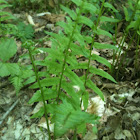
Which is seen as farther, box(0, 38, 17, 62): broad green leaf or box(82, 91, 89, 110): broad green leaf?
box(82, 91, 89, 110): broad green leaf

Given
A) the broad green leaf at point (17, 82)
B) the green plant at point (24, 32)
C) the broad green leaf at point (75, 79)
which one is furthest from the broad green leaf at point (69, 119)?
the green plant at point (24, 32)

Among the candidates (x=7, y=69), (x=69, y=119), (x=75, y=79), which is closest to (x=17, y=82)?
(x=7, y=69)

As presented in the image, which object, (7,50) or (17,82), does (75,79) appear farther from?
(17,82)

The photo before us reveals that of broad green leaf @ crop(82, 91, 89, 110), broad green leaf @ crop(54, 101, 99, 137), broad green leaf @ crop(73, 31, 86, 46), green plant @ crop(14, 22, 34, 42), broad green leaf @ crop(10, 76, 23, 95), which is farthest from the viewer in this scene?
green plant @ crop(14, 22, 34, 42)

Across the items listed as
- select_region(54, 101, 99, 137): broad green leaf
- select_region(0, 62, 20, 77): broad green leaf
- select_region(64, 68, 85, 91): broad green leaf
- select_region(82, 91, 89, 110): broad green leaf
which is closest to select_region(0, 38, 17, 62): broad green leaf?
select_region(0, 62, 20, 77): broad green leaf

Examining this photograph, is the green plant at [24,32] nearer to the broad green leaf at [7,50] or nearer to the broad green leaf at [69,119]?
the broad green leaf at [7,50]

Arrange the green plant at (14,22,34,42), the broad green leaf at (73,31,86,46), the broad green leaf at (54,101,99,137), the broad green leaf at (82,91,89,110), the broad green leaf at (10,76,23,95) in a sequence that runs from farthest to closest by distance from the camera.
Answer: the green plant at (14,22,34,42) < the broad green leaf at (10,76,23,95) < the broad green leaf at (82,91,89,110) < the broad green leaf at (73,31,86,46) < the broad green leaf at (54,101,99,137)

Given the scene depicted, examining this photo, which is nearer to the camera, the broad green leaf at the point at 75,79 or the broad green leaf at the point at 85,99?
the broad green leaf at the point at 75,79

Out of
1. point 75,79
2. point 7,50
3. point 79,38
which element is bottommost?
point 75,79

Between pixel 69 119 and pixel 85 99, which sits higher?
pixel 69 119

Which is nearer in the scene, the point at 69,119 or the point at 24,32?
the point at 69,119

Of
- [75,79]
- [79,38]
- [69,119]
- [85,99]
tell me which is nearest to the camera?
[69,119]

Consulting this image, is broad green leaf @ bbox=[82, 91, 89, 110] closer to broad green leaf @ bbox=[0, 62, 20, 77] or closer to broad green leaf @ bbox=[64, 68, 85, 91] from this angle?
broad green leaf @ bbox=[64, 68, 85, 91]

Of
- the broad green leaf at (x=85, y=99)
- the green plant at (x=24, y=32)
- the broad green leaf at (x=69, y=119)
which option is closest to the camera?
the broad green leaf at (x=69, y=119)
